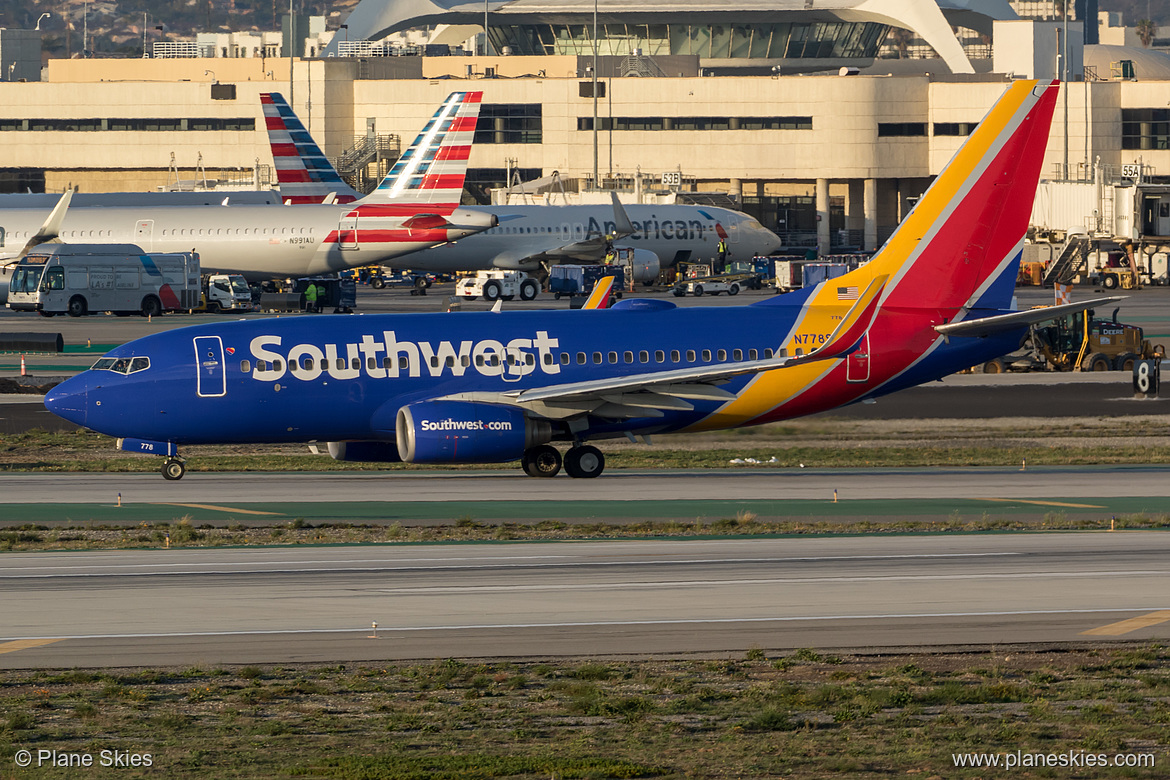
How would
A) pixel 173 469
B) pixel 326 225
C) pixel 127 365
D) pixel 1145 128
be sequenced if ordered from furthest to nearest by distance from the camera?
pixel 1145 128 → pixel 326 225 → pixel 173 469 → pixel 127 365

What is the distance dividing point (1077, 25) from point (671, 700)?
15301cm

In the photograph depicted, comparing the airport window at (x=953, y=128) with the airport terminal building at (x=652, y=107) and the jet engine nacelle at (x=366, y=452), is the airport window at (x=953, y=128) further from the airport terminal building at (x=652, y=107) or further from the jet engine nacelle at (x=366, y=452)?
the jet engine nacelle at (x=366, y=452)

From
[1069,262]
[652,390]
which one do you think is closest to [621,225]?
[1069,262]

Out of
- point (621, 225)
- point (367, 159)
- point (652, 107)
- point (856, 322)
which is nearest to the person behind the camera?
point (856, 322)

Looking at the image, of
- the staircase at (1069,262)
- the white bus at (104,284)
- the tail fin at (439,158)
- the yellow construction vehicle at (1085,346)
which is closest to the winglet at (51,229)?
the white bus at (104,284)

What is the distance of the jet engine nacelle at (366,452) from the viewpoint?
39.3 metres

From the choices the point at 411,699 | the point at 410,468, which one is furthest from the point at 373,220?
the point at 411,699

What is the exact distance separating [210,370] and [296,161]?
7658cm

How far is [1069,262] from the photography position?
113 meters

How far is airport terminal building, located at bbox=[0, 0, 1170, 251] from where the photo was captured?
146750 millimetres

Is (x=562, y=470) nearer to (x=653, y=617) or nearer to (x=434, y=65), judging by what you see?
(x=653, y=617)

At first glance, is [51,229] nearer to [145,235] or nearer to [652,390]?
[145,235]

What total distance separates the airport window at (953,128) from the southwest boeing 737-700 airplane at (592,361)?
10927 centimetres

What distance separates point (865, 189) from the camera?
489 ft
